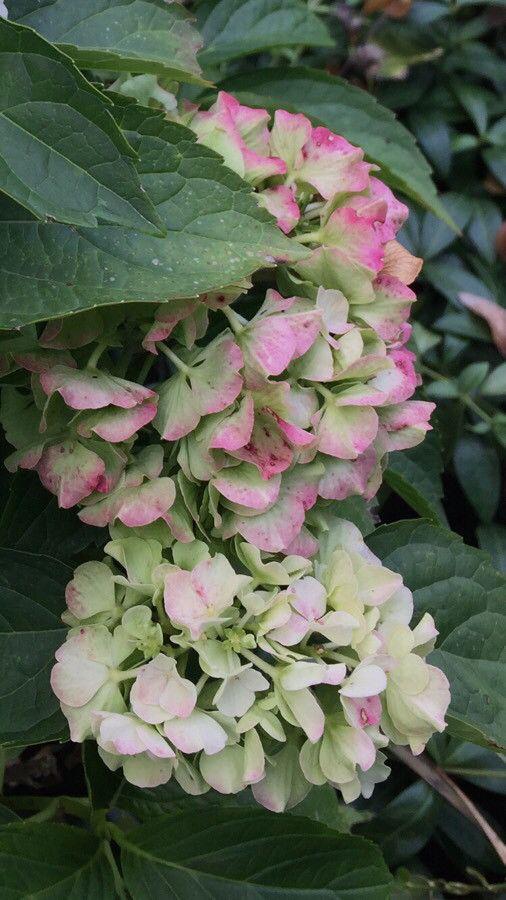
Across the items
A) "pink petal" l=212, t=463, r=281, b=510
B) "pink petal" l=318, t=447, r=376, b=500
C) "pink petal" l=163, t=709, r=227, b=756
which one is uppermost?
"pink petal" l=212, t=463, r=281, b=510

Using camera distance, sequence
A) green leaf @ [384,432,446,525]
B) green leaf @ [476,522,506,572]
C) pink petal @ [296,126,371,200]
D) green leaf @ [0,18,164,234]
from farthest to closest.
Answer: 1. green leaf @ [476,522,506,572]
2. green leaf @ [384,432,446,525]
3. pink petal @ [296,126,371,200]
4. green leaf @ [0,18,164,234]

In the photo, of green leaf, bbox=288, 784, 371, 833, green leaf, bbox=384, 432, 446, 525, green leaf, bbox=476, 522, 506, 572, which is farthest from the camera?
green leaf, bbox=476, 522, 506, 572

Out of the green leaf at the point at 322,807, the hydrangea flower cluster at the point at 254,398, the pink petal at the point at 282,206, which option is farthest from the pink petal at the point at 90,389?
the green leaf at the point at 322,807

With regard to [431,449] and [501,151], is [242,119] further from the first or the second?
[501,151]

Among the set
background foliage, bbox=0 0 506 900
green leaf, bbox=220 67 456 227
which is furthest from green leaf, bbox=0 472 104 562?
green leaf, bbox=220 67 456 227

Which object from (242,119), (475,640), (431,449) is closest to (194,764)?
(475,640)

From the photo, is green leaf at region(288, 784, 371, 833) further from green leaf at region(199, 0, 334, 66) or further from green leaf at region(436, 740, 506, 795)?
green leaf at region(199, 0, 334, 66)

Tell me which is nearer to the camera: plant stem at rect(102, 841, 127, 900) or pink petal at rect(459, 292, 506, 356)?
plant stem at rect(102, 841, 127, 900)

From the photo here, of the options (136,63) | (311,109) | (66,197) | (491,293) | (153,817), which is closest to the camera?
(66,197)
